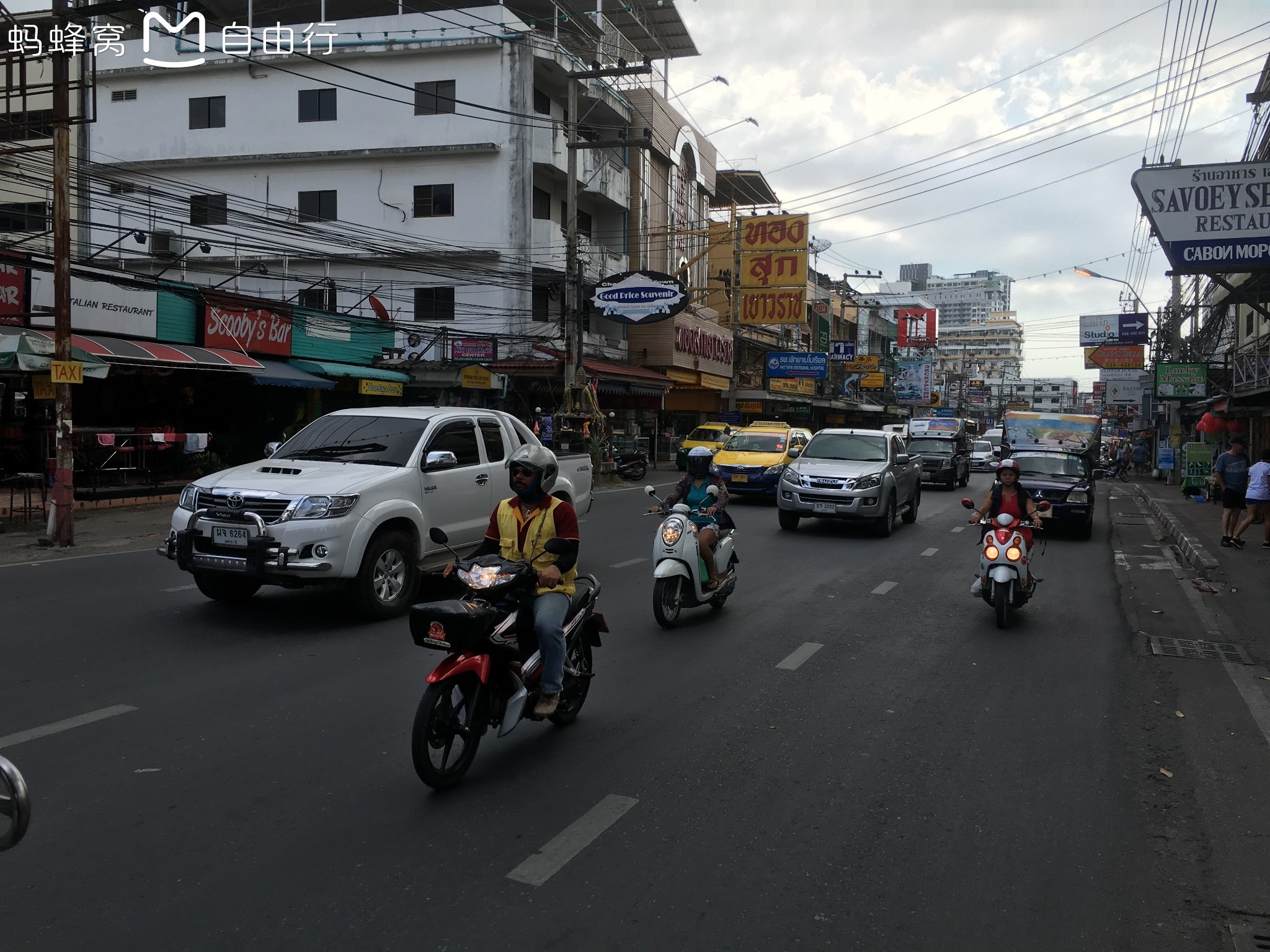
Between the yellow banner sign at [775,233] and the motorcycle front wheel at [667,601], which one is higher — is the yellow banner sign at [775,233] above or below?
above

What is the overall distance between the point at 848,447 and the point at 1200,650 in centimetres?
904

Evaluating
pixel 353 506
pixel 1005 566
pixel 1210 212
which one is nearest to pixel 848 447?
pixel 1210 212

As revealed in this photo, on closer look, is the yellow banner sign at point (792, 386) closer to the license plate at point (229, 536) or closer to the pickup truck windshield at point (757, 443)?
the pickup truck windshield at point (757, 443)

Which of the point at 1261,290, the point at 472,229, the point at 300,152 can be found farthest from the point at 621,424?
the point at 1261,290

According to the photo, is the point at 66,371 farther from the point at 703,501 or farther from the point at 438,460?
the point at 703,501

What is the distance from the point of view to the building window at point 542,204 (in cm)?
3413

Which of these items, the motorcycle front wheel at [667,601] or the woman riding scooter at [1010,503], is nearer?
the motorcycle front wheel at [667,601]

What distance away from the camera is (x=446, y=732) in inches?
182

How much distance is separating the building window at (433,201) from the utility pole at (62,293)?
813 inches

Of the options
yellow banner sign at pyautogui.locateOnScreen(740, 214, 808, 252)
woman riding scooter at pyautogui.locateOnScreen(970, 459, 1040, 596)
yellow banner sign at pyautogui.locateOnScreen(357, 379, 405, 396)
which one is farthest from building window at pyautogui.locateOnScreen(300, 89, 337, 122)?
woman riding scooter at pyautogui.locateOnScreen(970, 459, 1040, 596)

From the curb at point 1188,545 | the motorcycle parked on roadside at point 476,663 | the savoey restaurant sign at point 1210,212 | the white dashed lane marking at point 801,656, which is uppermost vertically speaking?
the savoey restaurant sign at point 1210,212

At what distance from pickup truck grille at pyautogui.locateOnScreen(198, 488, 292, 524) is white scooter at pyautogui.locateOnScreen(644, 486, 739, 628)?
10.0 ft

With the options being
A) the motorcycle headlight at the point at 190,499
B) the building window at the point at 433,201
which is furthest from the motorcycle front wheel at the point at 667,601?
the building window at the point at 433,201

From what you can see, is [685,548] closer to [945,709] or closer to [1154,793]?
[945,709]
